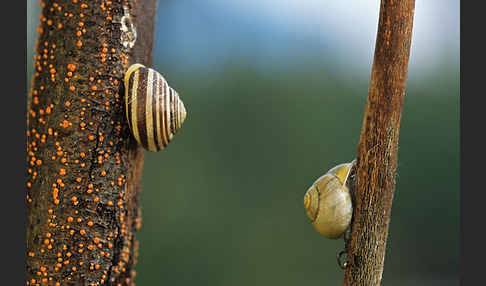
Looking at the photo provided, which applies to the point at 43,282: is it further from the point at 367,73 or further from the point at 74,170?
the point at 367,73

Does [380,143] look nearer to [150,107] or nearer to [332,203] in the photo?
[332,203]

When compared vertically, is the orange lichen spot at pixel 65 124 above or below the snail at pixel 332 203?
above

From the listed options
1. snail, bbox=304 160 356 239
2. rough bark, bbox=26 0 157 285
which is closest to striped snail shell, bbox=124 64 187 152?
rough bark, bbox=26 0 157 285

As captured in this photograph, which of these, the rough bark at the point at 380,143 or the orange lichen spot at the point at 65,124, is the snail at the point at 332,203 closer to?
the rough bark at the point at 380,143

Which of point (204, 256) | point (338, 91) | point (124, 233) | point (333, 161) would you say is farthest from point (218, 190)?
point (124, 233)

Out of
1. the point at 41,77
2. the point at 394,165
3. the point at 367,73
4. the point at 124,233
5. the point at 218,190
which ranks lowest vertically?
the point at 218,190

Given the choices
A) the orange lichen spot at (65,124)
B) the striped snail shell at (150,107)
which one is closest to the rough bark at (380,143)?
the striped snail shell at (150,107)


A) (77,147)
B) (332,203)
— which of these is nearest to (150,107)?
(77,147)
